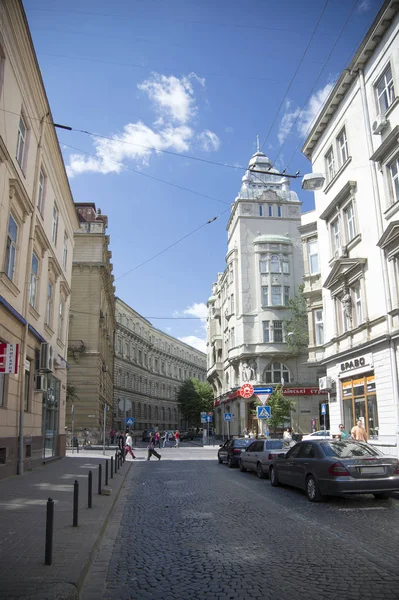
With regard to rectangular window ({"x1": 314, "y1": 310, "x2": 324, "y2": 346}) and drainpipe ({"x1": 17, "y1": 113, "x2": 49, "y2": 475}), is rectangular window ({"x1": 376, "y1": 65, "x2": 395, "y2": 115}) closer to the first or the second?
drainpipe ({"x1": 17, "y1": 113, "x2": 49, "y2": 475})

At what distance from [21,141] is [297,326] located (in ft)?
108

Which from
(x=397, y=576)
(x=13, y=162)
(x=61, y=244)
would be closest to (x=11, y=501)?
(x=397, y=576)

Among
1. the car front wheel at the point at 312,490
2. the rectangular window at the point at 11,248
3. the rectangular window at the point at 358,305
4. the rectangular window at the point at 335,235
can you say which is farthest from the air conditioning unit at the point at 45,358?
the rectangular window at the point at 335,235

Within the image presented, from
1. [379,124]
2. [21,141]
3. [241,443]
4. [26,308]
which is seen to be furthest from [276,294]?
[21,141]

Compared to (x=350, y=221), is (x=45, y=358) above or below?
below

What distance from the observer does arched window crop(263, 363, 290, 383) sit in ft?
151

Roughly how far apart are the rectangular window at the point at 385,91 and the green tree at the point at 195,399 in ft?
207

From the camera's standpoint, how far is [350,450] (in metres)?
11.4

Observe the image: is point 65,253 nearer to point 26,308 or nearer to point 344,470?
point 26,308

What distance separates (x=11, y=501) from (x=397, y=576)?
309 inches

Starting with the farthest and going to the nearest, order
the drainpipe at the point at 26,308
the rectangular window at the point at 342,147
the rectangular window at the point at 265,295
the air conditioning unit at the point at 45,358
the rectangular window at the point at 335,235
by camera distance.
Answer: the rectangular window at the point at 265,295 → the rectangular window at the point at 335,235 → the rectangular window at the point at 342,147 → the air conditioning unit at the point at 45,358 → the drainpipe at the point at 26,308

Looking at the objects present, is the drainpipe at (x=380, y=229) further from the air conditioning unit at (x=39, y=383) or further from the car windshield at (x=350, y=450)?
the air conditioning unit at (x=39, y=383)

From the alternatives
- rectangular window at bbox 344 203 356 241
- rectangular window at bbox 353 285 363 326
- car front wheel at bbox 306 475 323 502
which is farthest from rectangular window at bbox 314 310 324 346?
car front wheel at bbox 306 475 323 502

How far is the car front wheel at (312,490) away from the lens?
11.0 meters
